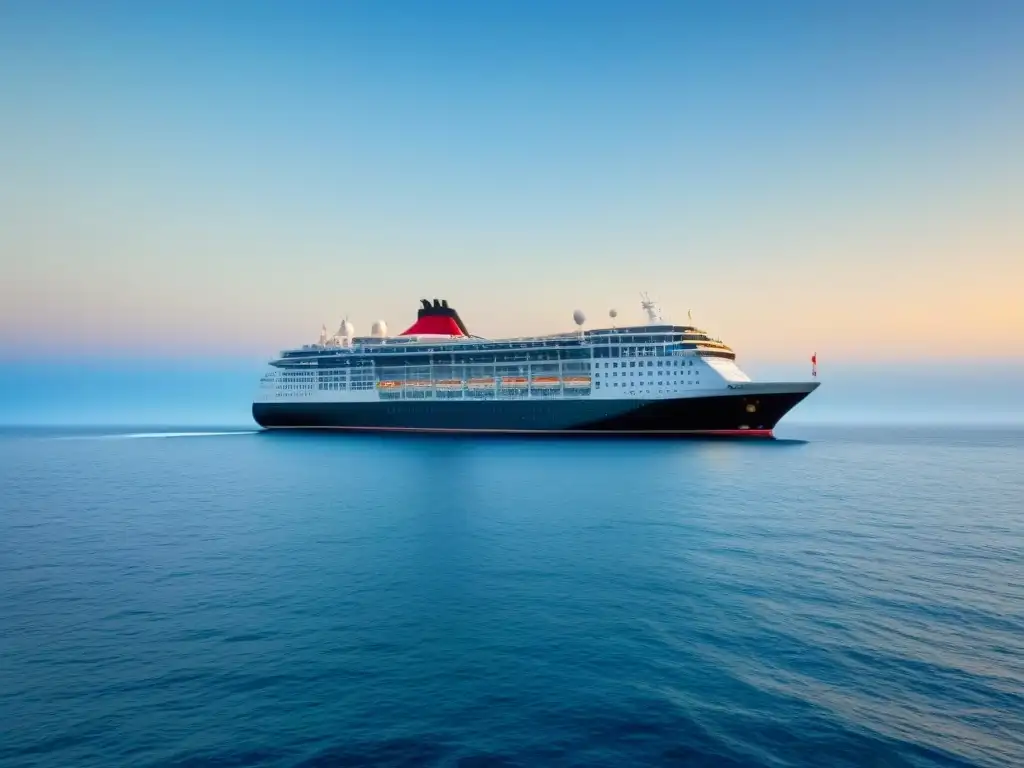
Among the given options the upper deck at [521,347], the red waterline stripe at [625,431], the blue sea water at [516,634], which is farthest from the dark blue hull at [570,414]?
the blue sea water at [516,634]

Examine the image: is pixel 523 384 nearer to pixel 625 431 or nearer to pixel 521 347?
pixel 521 347

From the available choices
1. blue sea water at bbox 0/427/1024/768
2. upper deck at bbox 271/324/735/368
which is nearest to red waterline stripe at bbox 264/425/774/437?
upper deck at bbox 271/324/735/368

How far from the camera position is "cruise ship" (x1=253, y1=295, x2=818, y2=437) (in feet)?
248

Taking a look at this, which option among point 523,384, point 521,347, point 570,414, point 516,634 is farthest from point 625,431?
point 516,634

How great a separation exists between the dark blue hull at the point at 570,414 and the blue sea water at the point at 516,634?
135 feet

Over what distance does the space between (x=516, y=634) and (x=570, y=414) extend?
223 ft

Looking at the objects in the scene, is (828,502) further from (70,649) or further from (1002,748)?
(70,649)

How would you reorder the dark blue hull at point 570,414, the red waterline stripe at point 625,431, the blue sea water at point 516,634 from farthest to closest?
the red waterline stripe at point 625,431 → the dark blue hull at point 570,414 → the blue sea water at point 516,634

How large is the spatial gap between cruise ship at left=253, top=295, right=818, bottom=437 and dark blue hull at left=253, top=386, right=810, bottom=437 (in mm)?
171

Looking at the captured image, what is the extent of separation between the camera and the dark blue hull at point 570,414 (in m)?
75.0

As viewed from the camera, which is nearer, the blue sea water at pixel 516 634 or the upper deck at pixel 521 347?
the blue sea water at pixel 516 634

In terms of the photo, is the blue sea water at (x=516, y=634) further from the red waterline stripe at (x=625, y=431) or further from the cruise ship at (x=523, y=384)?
the red waterline stripe at (x=625, y=431)

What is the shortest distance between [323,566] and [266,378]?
94080mm

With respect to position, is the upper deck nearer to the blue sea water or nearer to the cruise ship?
the cruise ship
